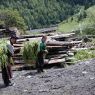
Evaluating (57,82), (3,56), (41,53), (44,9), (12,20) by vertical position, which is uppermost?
(3,56)

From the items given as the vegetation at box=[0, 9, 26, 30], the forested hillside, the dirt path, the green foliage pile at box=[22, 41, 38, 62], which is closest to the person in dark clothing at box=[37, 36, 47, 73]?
the dirt path

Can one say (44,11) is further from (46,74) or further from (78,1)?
(46,74)

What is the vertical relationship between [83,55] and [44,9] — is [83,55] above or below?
above

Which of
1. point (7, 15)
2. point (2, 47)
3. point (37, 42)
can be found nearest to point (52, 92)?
point (2, 47)

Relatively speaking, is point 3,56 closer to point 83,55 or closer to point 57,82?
point 57,82

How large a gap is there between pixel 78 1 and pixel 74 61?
10626cm

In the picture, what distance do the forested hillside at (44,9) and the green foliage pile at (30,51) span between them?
8554 centimetres

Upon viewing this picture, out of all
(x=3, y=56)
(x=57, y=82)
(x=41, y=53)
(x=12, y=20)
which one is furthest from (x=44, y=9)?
(x=57, y=82)

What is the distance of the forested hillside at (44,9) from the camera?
365 ft

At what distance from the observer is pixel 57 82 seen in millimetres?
15180

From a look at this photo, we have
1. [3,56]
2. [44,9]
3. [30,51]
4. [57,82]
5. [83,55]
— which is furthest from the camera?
[44,9]

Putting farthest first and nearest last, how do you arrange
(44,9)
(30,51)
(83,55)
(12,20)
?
(44,9), (12,20), (83,55), (30,51)

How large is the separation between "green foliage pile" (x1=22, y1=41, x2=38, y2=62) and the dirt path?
0.88 meters

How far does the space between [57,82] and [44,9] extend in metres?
111
